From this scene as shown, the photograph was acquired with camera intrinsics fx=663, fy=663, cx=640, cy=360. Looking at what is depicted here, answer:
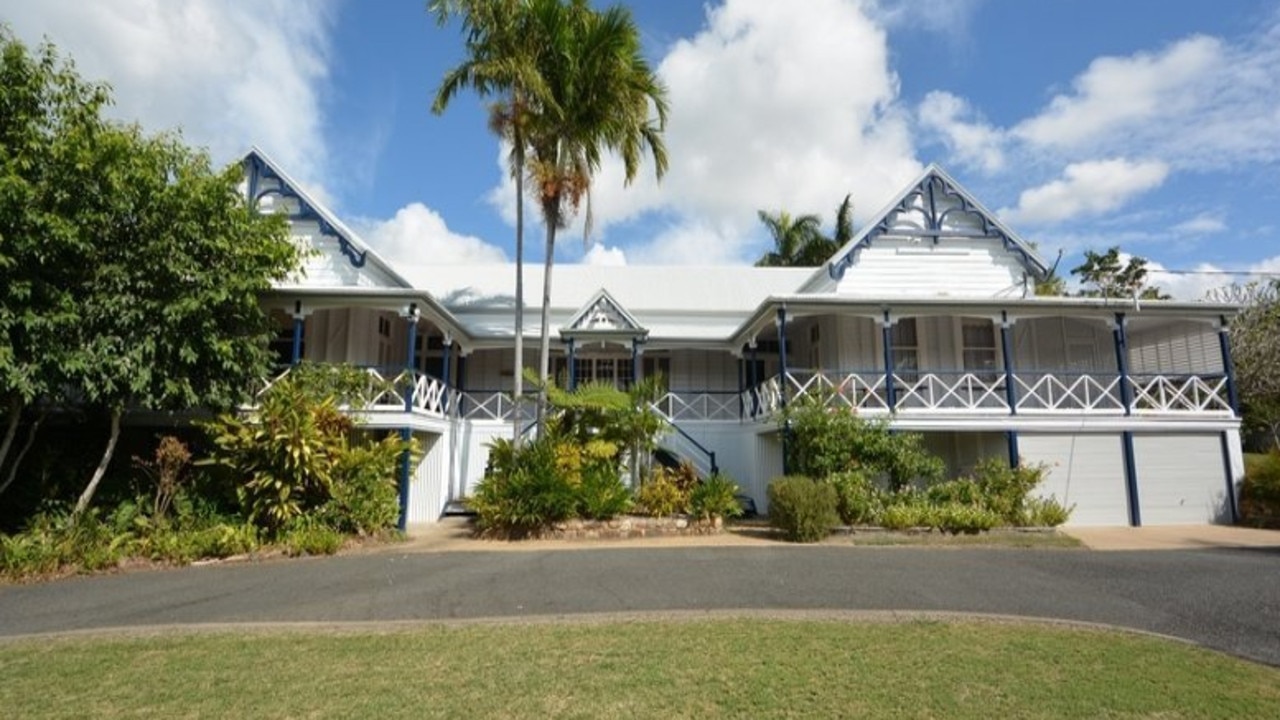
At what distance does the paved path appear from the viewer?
716cm

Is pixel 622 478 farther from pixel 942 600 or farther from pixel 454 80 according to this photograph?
pixel 454 80

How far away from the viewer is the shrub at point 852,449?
13.5 m

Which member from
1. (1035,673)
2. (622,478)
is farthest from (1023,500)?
(1035,673)

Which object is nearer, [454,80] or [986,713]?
[986,713]

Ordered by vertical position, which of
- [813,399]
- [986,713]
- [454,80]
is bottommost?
[986,713]

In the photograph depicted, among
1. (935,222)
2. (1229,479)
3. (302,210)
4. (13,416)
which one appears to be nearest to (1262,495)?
(1229,479)

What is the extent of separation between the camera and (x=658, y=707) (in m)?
4.45

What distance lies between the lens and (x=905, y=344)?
17.8 meters

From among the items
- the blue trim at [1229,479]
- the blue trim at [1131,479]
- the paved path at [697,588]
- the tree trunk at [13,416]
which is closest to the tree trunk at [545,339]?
the paved path at [697,588]

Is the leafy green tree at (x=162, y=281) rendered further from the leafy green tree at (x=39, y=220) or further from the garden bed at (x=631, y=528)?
the garden bed at (x=631, y=528)

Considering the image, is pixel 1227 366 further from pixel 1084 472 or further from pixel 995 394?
pixel 995 394

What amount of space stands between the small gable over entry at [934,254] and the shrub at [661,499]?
25.8ft

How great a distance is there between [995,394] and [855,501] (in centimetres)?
569

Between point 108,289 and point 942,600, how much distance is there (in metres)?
13.0
